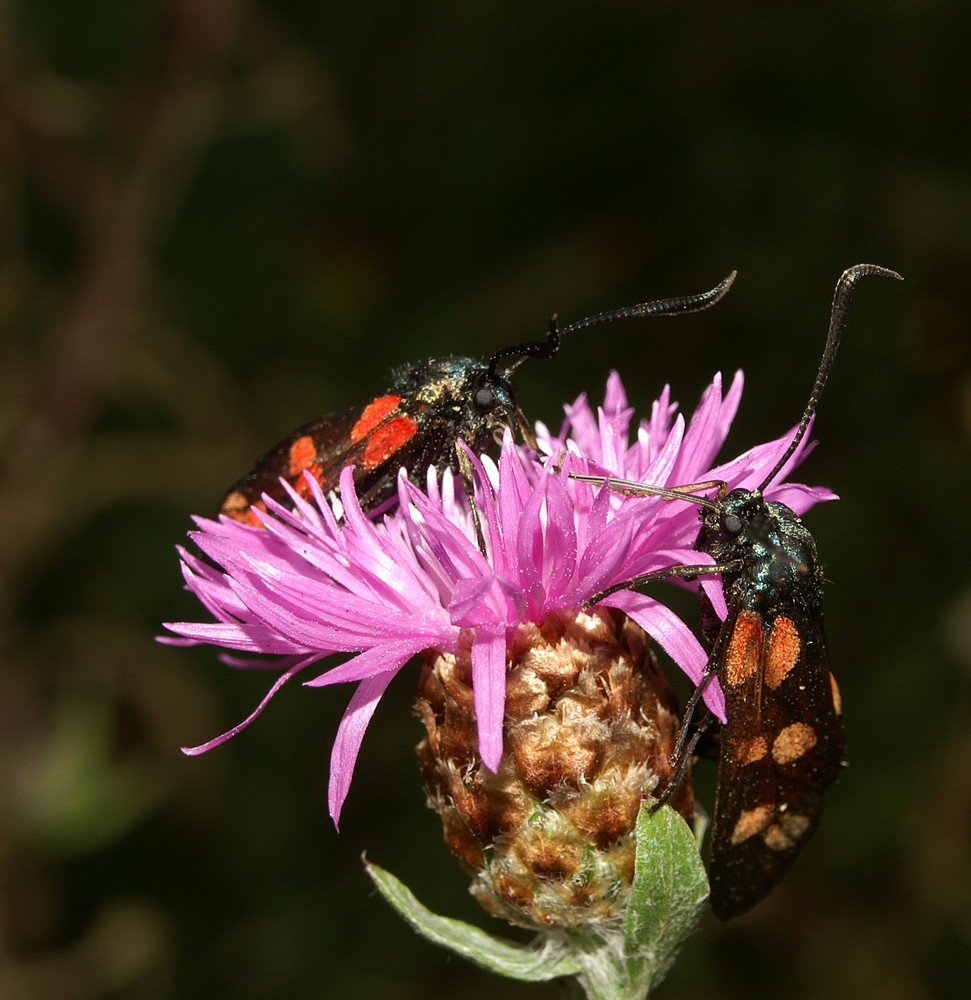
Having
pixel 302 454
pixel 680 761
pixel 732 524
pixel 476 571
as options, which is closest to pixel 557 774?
pixel 680 761

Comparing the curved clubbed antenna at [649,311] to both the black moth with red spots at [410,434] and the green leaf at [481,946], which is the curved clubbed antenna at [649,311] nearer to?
the black moth with red spots at [410,434]

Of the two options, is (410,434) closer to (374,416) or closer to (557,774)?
(374,416)

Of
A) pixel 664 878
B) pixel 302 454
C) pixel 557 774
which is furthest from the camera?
pixel 302 454

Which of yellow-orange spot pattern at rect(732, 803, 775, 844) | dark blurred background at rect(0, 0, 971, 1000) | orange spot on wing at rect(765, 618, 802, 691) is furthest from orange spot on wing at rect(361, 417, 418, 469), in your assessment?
dark blurred background at rect(0, 0, 971, 1000)

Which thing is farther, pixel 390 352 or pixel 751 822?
pixel 390 352

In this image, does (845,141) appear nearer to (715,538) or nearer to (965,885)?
(965,885)

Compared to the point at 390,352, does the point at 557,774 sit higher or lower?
lower
